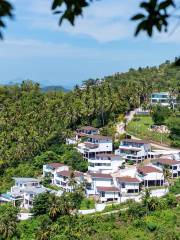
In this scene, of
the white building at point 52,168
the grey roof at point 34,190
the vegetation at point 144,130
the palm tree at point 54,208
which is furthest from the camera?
the vegetation at point 144,130

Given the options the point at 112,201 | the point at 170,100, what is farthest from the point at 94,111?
the point at 112,201

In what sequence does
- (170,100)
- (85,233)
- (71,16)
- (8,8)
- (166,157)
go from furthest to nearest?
(170,100), (166,157), (85,233), (71,16), (8,8)

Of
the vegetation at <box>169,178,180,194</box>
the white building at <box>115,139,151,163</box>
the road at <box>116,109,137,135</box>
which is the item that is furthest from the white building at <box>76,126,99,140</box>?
the vegetation at <box>169,178,180,194</box>

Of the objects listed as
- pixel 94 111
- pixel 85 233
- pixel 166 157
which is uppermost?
pixel 94 111

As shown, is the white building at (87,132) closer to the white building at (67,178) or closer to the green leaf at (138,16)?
the white building at (67,178)

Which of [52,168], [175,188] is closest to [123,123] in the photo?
[52,168]

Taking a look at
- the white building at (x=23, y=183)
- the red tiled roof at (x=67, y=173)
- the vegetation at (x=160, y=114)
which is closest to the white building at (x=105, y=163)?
the red tiled roof at (x=67, y=173)

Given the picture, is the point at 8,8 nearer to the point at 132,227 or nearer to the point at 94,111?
the point at 132,227
